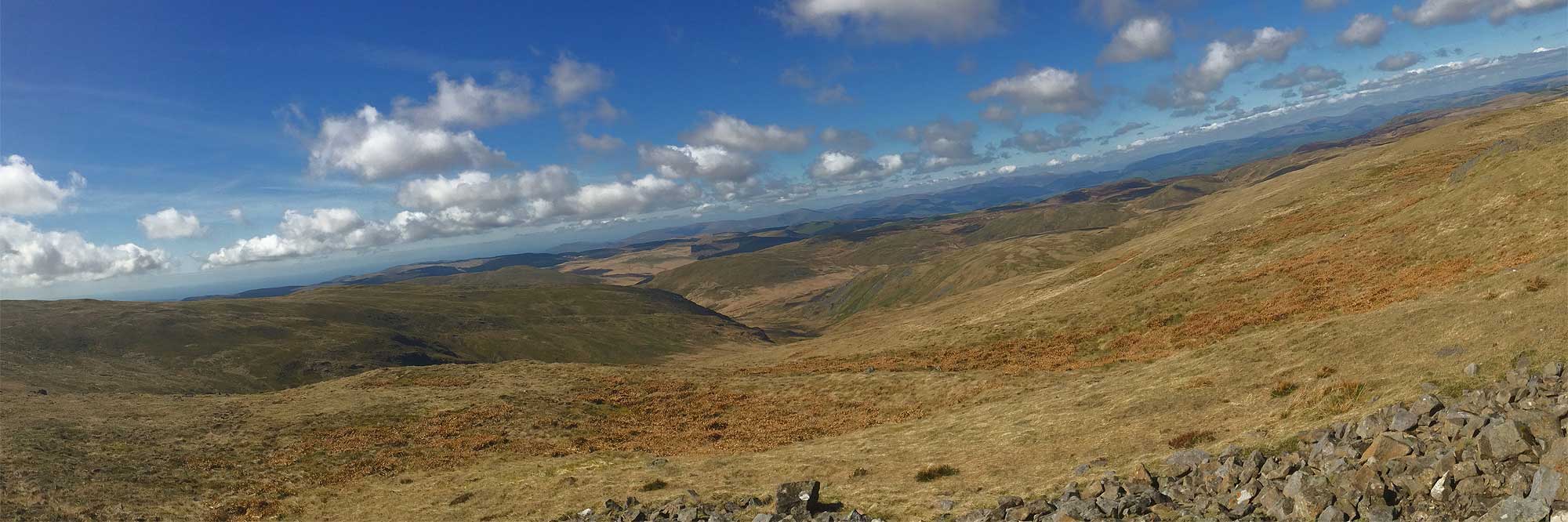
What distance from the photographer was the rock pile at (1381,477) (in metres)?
10.5

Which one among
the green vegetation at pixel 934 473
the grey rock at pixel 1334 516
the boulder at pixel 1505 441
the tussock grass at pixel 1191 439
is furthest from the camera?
the green vegetation at pixel 934 473

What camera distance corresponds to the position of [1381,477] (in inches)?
468

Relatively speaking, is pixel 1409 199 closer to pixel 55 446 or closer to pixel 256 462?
pixel 256 462

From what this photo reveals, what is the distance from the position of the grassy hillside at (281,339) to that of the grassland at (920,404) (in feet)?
138

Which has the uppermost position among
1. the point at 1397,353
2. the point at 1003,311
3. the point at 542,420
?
the point at 1397,353

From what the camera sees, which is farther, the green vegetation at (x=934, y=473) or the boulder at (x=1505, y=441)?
the green vegetation at (x=934, y=473)

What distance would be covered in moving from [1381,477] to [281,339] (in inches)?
5712

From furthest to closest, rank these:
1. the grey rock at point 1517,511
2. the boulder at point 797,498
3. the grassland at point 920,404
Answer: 1. the grassland at point 920,404
2. the boulder at point 797,498
3. the grey rock at point 1517,511

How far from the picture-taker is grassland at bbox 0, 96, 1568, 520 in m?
21.8

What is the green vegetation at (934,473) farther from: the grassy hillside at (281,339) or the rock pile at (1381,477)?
the grassy hillside at (281,339)

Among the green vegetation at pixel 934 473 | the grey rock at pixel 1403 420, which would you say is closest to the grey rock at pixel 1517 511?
the grey rock at pixel 1403 420

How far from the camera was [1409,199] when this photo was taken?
57188mm

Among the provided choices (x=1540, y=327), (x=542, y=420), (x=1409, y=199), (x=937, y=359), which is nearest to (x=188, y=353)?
(x=542, y=420)

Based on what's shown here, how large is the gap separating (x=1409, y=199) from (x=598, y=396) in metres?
73.4
